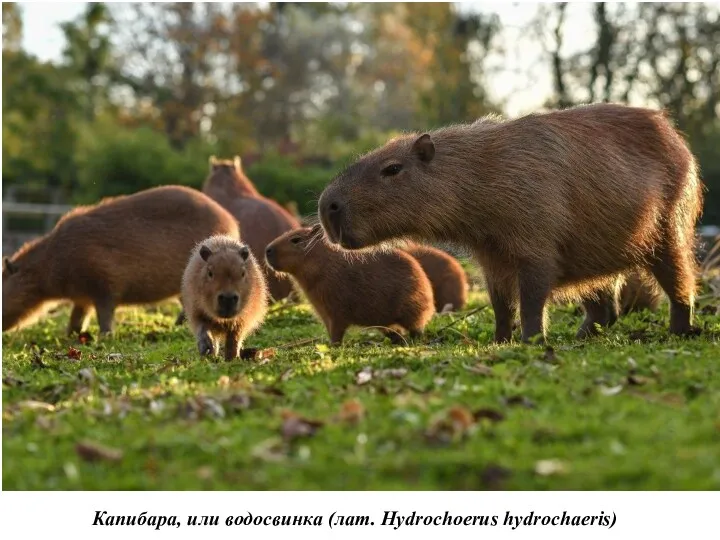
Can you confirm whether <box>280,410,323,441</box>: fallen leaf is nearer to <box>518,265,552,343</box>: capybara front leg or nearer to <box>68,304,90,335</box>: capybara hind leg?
<box>518,265,552,343</box>: capybara front leg

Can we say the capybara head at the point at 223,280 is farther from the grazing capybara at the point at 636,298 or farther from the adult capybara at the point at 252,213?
the grazing capybara at the point at 636,298

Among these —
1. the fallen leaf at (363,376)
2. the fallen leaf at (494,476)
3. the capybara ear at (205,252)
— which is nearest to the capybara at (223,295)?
the capybara ear at (205,252)

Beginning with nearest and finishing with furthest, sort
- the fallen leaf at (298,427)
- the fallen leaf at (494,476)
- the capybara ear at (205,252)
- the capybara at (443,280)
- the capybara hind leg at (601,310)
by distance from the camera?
1. the fallen leaf at (494,476)
2. the fallen leaf at (298,427)
3. the capybara ear at (205,252)
4. the capybara hind leg at (601,310)
5. the capybara at (443,280)

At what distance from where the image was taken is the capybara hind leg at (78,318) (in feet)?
32.0

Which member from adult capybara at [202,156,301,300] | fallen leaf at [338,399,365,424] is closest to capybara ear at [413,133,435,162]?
fallen leaf at [338,399,365,424]

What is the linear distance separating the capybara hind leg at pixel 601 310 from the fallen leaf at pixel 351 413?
13.2 feet

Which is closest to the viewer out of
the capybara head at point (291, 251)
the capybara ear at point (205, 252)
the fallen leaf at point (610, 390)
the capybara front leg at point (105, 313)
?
the fallen leaf at point (610, 390)

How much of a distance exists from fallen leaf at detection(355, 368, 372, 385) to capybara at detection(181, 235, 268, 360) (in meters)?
1.63

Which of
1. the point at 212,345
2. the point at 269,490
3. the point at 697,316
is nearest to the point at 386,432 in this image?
the point at 269,490

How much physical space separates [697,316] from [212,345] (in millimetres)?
4052

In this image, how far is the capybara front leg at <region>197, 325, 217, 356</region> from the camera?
22.4 feet

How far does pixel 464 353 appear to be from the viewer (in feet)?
18.9

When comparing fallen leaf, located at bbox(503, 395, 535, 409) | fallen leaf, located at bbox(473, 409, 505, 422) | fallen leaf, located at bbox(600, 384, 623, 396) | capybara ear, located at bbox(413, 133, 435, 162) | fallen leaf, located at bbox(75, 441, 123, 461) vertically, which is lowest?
fallen leaf, located at bbox(600, 384, 623, 396)

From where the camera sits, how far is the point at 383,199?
6.52 m
